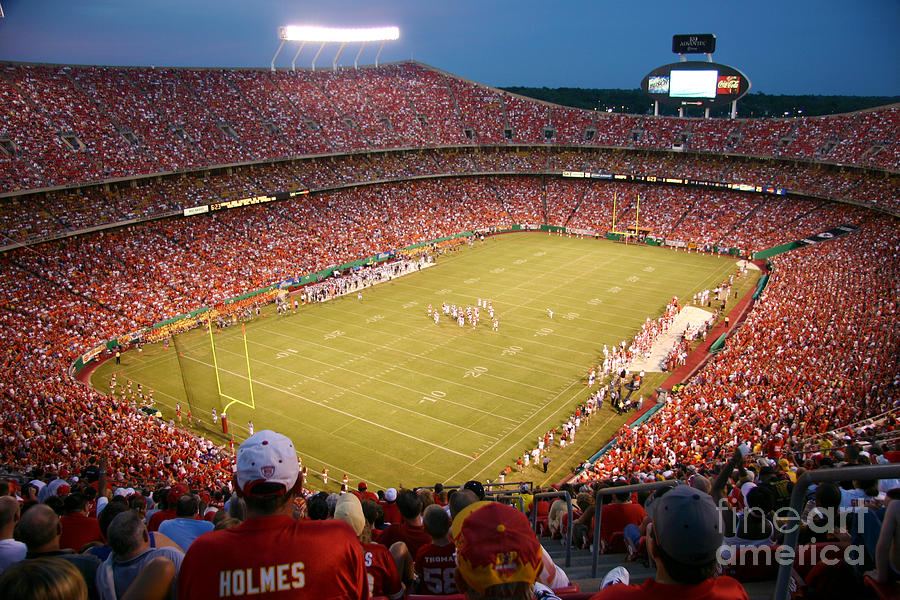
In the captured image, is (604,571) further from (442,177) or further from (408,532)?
(442,177)

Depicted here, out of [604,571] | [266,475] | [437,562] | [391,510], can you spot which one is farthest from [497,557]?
[391,510]

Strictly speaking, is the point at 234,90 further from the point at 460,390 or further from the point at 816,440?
the point at 816,440

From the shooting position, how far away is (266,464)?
298cm

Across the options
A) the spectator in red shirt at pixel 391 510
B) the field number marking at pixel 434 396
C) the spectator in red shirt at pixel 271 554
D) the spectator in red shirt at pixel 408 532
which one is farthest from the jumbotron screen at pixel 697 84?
the spectator in red shirt at pixel 271 554

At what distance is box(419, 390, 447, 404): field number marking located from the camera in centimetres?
2597

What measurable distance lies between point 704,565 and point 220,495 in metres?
12.6

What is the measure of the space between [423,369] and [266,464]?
2612cm

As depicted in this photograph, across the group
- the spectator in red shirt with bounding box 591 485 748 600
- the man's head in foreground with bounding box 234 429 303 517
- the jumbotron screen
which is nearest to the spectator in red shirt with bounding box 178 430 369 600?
the man's head in foreground with bounding box 234 429 303 517

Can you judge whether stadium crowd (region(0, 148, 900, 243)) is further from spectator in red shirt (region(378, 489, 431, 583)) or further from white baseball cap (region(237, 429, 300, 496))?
white baseball cap (region(237, 429, 300, 496))

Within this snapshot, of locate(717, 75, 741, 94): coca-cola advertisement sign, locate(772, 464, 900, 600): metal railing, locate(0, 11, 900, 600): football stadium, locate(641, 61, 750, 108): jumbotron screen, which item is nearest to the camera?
locate(772, 464, 900, 600): metal railing

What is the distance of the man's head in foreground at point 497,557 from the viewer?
2566 mm

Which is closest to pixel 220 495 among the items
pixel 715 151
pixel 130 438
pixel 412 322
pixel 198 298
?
pixel 130 438

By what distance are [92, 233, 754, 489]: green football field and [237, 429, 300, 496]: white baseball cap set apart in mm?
17613

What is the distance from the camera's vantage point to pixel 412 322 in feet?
115
